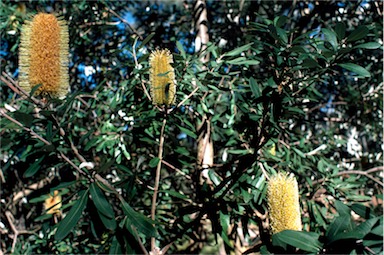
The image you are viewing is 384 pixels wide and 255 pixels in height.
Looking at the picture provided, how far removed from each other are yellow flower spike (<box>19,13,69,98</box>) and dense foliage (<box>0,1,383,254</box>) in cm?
4

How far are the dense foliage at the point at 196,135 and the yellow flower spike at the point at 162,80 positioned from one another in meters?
0.05

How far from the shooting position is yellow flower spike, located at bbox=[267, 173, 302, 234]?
0.89m

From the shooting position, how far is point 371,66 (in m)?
2.24

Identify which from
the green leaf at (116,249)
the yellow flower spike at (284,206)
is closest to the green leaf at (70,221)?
the green leaf at (116,249)

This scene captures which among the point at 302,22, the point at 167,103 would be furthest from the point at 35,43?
the point at 302,22

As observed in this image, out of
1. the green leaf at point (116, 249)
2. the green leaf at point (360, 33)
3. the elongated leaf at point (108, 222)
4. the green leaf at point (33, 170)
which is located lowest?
the green leaf at point (116, 249)

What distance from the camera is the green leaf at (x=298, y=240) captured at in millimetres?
827

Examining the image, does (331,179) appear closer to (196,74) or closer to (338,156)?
(196,74)

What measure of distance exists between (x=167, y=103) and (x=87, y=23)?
1.08 m

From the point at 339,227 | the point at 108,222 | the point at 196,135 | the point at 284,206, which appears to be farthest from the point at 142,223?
the point at 196,135

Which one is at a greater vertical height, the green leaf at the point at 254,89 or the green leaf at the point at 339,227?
the green leaf at the point at 254,89

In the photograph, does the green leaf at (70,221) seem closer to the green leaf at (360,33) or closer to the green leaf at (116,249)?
the green leaf at (116,249)

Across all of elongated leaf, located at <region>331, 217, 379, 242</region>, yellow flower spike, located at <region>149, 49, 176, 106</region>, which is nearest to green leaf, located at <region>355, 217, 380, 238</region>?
elongated leaf, located at <region>331, 217, 379, 242</region>

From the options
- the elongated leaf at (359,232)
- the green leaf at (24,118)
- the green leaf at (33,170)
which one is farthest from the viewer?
the green leaf at (33,170)
